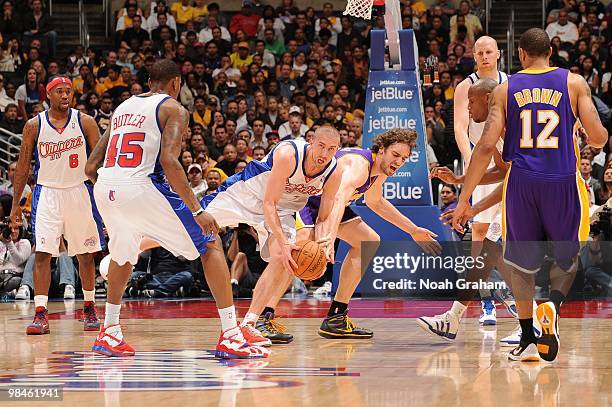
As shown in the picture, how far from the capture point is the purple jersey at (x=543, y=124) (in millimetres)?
5707

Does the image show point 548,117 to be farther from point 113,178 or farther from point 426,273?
point 426,273

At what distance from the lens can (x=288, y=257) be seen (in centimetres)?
641

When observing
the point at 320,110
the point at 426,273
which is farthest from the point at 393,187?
the point at 320,110

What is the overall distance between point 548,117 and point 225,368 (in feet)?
7.76

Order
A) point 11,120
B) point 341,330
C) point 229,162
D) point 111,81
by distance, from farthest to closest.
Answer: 1. point 111,81
2. point 11,120
3. point 229,162
4. point 341,330

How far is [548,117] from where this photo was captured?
5.72 m

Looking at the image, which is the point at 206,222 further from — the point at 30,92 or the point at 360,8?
the point at 30,92

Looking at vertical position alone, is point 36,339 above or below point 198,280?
above

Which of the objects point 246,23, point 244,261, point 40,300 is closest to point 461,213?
point 40,300

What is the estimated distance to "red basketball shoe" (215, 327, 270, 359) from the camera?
236 inches

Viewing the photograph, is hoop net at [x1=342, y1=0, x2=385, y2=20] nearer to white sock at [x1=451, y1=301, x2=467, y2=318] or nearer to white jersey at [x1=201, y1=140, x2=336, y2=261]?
white jersey at [x1=201, y1=140, x2=336, y2=261]

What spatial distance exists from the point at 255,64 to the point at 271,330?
32.7 feet

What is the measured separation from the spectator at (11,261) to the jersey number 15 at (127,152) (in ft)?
19.7

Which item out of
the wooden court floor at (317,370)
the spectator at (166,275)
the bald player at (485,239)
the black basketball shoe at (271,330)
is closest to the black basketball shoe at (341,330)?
the wooden court floor at (317,370)
